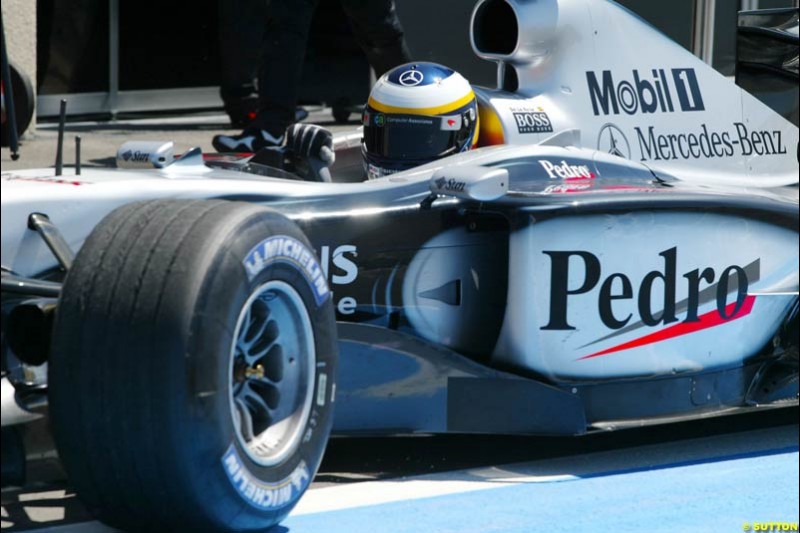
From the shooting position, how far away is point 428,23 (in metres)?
9.48

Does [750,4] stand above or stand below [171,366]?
above

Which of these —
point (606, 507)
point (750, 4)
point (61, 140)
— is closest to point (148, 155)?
point (61, 140)

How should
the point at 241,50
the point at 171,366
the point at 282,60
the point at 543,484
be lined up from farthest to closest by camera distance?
the point at 241,50 < the point at 282,60 < the point at 543,484 < the point at 171,366

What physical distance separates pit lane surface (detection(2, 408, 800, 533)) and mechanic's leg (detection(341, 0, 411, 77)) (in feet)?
9.94

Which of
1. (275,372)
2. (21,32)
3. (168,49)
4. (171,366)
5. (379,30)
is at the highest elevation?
(379,30)

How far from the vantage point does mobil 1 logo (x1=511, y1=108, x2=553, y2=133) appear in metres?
5.32

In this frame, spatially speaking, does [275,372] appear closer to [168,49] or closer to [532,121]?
[532,121]

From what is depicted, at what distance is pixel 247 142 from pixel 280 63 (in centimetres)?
49

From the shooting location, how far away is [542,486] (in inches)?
172

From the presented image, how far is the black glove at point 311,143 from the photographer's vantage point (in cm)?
530

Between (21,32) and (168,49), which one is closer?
(21,32)

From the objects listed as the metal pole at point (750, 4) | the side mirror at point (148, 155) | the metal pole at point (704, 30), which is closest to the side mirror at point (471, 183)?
the side mirror at point (148, 155)

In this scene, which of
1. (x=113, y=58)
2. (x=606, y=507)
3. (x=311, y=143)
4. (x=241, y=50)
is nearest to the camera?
(x=606, y=507)

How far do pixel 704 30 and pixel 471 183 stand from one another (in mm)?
3699
